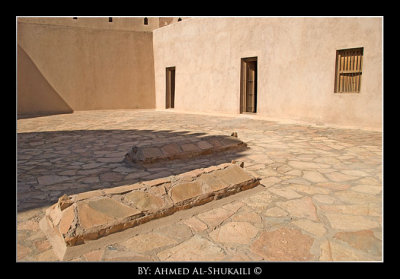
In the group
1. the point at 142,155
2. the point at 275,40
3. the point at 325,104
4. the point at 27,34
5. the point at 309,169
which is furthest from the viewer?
the point at 27,34

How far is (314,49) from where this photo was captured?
7984mm

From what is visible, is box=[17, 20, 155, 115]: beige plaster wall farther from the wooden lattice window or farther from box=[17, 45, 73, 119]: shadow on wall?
the wooden lattice window

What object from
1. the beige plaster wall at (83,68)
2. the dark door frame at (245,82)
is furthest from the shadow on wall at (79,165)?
the beige plaster wall at (83,68)

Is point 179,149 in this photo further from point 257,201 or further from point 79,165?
point 257,201

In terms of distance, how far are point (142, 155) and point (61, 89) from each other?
9996 millimetres

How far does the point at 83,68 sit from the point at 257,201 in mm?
11889

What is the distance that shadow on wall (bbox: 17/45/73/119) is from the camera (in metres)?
11.8

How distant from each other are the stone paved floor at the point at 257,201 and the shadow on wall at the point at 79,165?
13mm

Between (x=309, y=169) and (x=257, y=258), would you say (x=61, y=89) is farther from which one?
(x=257, y=258)

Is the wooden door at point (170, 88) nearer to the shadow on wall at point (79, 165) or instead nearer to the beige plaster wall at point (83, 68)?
Answer: the beige plaster wall at point (83, 68)

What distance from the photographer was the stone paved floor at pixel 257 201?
2.07 m

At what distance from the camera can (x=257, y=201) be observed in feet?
9.61

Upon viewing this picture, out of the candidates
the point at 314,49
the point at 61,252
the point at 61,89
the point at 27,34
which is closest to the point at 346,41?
the point at 314,49

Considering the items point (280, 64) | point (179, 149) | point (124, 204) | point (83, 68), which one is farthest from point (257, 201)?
point (83, 68)
